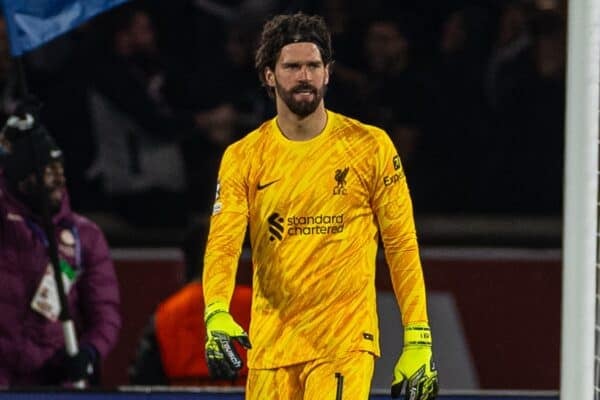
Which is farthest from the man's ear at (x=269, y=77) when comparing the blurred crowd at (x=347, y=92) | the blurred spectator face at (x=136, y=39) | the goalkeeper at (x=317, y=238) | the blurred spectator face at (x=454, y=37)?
the blurred spectator face at (x=454, y=37)

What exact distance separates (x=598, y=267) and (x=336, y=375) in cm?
86

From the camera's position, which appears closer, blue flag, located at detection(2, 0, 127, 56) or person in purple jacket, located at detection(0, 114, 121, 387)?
blue flag, located at detection(2, 0, 127, 56)

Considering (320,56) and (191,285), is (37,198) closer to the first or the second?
(191,285)

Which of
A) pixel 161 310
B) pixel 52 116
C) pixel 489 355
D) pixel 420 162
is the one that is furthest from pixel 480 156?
pixel 161 310

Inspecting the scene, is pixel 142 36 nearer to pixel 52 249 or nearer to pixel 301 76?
pixel 52 249

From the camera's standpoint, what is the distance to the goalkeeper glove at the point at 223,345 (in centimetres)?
499

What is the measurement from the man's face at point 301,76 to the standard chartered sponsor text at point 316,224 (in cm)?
Result: 31

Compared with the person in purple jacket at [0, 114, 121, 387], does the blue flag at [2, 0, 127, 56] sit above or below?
above

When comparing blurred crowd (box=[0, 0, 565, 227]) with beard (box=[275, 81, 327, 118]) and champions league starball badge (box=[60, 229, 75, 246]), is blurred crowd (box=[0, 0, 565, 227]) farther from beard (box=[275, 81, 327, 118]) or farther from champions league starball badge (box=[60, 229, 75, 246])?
beard (box=[275, 81, 327, 118])

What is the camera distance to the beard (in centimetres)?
508

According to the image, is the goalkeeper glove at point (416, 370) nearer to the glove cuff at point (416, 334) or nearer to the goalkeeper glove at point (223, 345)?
the glove cuff at point (416, 334)

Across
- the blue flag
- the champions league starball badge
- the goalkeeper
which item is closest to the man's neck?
the goalkeeper

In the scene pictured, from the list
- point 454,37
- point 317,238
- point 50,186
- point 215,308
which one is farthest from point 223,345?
point 454,37

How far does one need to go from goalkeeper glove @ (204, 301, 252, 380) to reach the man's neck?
565 mm
